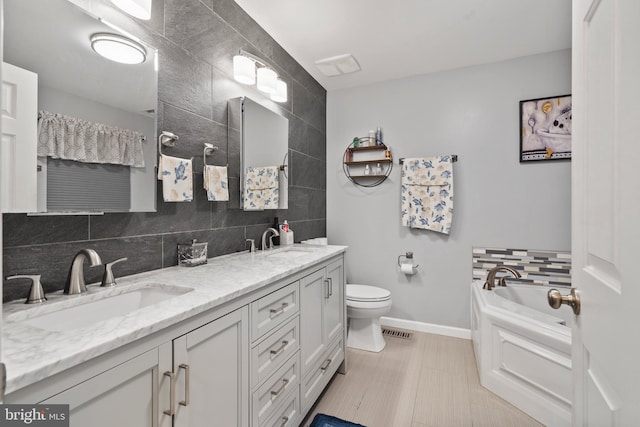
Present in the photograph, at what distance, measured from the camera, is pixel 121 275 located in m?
1.31

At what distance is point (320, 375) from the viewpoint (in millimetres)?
1884

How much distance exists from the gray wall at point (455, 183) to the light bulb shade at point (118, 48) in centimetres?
223

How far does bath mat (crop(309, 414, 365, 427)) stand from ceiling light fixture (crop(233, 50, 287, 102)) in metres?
2.10

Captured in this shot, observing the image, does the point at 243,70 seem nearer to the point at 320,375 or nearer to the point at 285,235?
the point at 285,235

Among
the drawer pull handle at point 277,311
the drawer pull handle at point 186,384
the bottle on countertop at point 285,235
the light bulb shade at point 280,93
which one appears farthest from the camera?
the bottle on countertop at point 285,235

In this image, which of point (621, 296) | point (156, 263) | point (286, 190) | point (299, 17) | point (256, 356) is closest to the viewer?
point (621, 296)

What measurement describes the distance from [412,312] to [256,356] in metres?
2.15

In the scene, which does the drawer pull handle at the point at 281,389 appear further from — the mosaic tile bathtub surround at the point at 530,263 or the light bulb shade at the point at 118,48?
the mosaic tile bathtub surround at the point at 530,263

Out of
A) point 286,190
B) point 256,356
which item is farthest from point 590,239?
point 286,190

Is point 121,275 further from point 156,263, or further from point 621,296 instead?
point 621,296

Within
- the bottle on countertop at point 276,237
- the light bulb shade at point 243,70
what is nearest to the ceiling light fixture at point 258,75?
the light bulb shade at point 243,70

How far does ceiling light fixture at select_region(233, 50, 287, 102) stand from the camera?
1960 millimetres

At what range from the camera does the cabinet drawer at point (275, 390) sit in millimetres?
1283

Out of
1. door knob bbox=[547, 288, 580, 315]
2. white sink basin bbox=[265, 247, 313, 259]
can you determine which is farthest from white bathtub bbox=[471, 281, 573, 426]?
white sink basin bbox=[265, 247, 313, 259]
